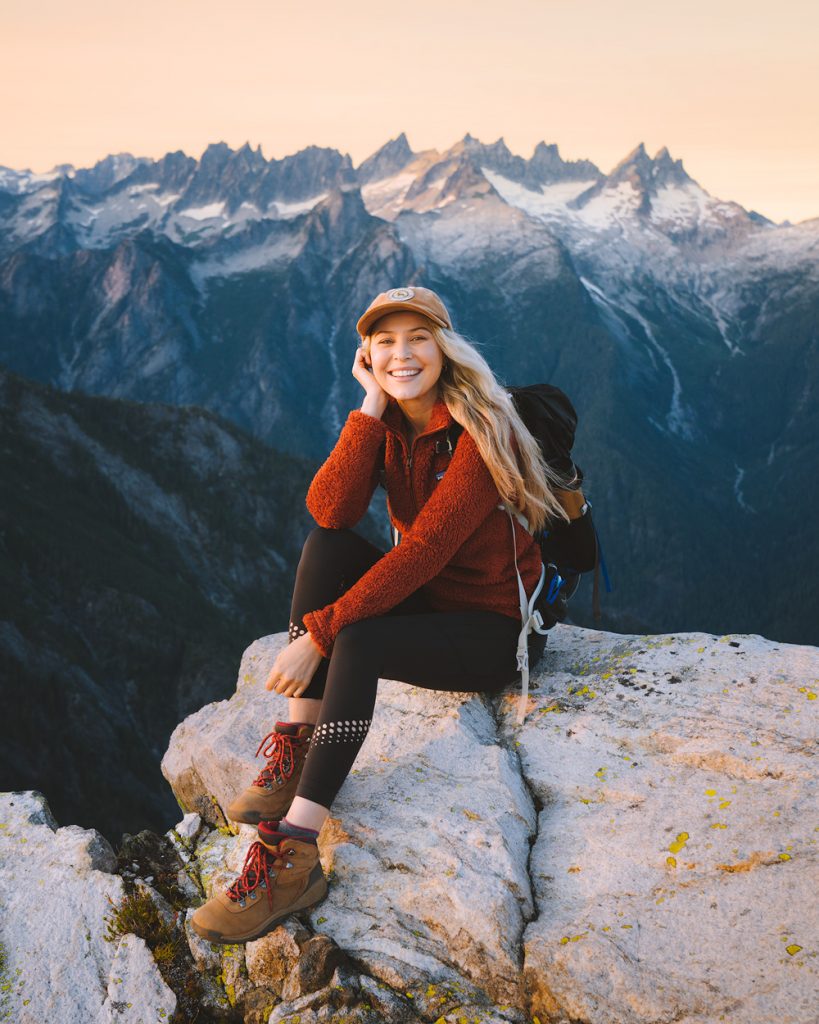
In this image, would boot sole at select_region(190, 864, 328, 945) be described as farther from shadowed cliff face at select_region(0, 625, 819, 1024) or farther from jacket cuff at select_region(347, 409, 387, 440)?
jacket cuff at select_region(347, 409, 387, 440)

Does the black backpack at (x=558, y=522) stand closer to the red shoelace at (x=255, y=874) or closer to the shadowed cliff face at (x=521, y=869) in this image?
the shadowed cliff face at (x=521, y=869)

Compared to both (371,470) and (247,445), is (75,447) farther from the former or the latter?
(371,470)

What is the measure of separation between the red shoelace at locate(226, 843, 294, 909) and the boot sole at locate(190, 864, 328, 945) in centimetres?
15

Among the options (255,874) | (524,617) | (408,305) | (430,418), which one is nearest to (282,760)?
(255,874)

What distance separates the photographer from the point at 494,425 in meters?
6.98

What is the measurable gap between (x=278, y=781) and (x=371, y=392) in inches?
147

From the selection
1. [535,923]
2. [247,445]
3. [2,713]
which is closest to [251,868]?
[535,923]

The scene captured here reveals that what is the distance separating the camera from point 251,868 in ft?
20.3

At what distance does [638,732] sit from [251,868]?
383 centimetres

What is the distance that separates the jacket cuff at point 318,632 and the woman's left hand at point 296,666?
0.27 feet

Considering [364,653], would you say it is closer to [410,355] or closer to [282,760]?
[282,760]

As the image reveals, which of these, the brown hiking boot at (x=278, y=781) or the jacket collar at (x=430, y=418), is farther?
the jacket collar at (x=430, y=418)

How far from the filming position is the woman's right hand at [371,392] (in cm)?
755

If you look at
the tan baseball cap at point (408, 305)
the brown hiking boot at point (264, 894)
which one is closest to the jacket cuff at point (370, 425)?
the tan baseball cap at point (408, 305)
